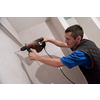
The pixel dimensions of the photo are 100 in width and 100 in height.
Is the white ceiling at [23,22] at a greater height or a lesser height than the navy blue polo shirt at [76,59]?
greater

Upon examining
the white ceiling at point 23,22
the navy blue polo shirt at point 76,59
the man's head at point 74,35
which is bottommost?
the navy blue polo shirt at point 76,59

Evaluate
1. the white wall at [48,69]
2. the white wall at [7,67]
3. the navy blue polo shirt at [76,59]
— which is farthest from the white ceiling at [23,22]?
the navy blue polo shirt at [76,59]

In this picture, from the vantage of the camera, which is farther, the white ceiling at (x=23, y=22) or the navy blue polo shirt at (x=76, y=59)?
the white ceiling at (x=23, y=22)

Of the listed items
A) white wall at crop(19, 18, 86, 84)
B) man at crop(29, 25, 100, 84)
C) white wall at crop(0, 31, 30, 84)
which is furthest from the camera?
white wall at crop(19, 18, 86, 84)

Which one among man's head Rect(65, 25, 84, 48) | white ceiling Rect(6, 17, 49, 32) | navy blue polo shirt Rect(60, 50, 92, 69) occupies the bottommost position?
navy blue polo shirt Rect(60, 50, 92, 69)

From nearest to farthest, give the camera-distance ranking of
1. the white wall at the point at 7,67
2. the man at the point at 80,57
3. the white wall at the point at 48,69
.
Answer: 1. the white wall at the point at 7,67
2. the man at the point at 80,57
3. the white wall at the point at 48,69

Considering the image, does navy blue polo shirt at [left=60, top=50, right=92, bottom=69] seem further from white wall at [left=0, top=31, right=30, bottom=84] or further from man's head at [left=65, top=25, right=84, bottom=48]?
white wall at [left=0, top=31, right=30, bottom=84]

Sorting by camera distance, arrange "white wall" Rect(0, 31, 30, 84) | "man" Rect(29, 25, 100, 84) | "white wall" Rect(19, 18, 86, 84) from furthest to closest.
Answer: "white wall" Rect(19, 18, 86, 84), "man" Rect(29, 25, 100, 84), "white wall" Rect(0, 31, 30, 84)

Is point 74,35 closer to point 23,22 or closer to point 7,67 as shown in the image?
point 7,67

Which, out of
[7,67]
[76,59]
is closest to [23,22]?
[7,67]

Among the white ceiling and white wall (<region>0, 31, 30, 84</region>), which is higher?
the white ceiling

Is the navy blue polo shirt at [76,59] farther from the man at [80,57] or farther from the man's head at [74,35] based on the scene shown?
the man's head at [74,35]

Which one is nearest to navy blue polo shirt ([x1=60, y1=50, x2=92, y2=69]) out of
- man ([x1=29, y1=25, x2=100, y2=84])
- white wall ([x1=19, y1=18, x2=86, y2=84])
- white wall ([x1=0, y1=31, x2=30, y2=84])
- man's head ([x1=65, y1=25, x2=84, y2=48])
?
man ([x1=29, y1=25, x2=100, y2=84])
